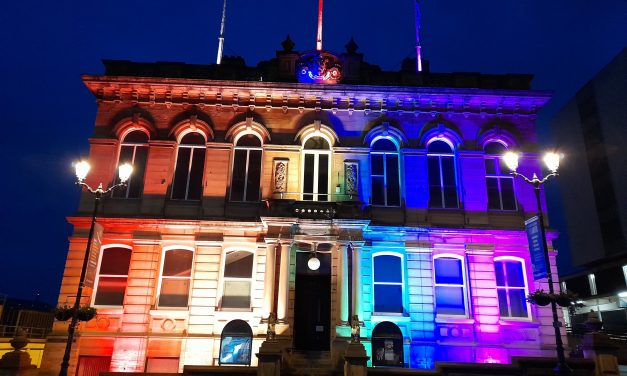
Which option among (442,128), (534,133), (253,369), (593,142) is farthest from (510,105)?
(593,142)

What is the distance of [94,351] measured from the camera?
17297mm

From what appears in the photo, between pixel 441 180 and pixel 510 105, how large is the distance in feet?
16.1

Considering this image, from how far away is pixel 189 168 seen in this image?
2008 centimetres

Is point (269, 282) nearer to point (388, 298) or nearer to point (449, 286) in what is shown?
point (388, 298)

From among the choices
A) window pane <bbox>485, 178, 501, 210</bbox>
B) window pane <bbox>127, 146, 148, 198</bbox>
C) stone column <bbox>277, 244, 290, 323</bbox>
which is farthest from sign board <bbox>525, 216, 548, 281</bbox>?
window pane <bbox>127, 146, 148, 198</bbox>

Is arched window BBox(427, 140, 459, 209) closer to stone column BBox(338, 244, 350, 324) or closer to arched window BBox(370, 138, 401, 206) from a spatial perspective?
arched window BBox(370, 138, 401, 206)

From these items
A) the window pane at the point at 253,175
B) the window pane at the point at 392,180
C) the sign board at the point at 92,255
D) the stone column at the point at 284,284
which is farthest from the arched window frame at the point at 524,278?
the sign board at the point at 92,255

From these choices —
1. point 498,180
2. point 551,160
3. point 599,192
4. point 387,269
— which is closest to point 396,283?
point 387,269

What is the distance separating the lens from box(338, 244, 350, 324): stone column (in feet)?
55.8

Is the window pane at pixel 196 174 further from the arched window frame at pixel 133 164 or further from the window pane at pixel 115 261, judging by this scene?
the window pane at pixel 115 261

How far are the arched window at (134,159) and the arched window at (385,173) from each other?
10.3m

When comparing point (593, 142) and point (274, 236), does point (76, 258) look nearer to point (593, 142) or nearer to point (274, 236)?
point (274, 236)

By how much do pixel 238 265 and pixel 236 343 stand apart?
122 inches

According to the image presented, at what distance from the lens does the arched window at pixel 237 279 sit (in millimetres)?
18281
